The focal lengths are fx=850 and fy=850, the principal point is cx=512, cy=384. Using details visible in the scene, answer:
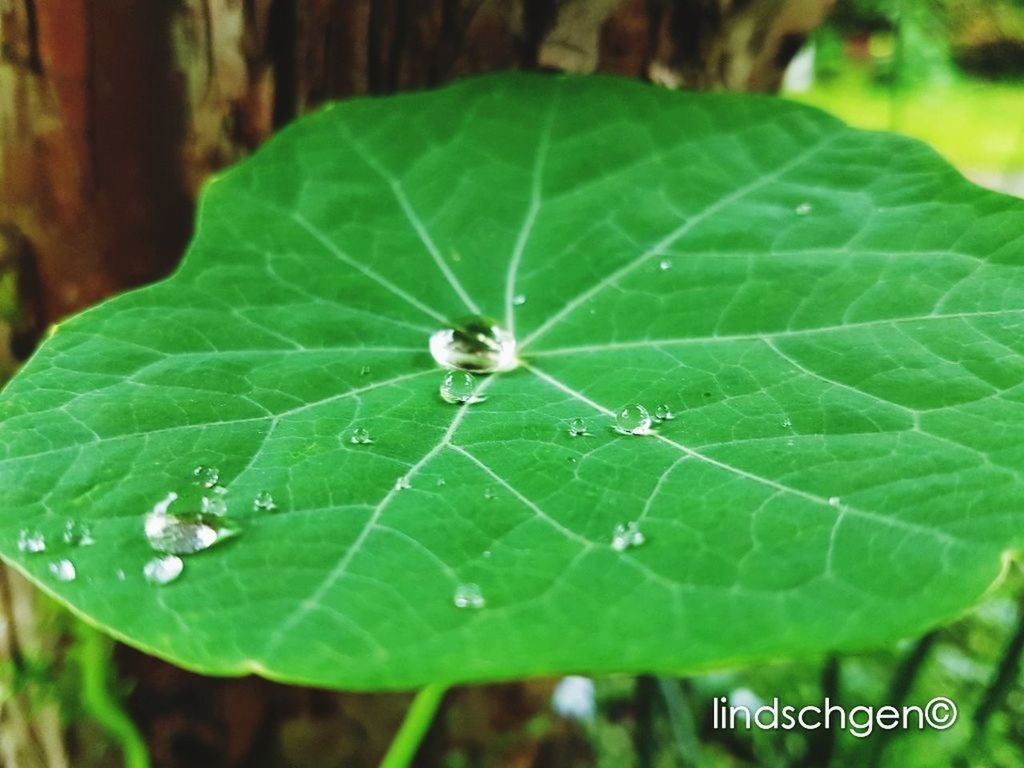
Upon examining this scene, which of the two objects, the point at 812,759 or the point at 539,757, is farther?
the point at 539,757

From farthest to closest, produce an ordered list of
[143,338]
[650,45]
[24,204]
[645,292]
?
[650,45]
[24,204]
[645,292]
[143,338]

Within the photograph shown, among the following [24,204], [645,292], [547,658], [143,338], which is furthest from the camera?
[24,204]

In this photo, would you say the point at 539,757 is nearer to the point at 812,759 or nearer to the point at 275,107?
the point at 812,759

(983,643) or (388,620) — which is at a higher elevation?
(388,620)

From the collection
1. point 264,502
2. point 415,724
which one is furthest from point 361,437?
point 415,724

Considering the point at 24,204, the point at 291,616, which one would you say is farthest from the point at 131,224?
the point at 291,616

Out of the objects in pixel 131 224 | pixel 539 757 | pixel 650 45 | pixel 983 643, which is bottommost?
pixel 539 757

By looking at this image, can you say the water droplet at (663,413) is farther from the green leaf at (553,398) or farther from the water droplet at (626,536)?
the water droplet at (626,536)

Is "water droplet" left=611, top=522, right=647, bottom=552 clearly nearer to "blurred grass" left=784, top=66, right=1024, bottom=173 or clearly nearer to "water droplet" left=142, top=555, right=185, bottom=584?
"water droplet" left=142, top=555, right=185, bottom=584

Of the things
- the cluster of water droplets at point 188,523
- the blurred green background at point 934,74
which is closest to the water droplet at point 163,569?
the cluster of water droplets at point 188,523
